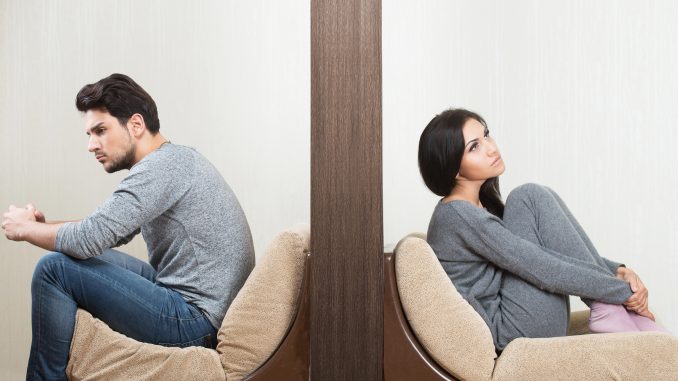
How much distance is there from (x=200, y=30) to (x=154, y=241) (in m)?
0.88

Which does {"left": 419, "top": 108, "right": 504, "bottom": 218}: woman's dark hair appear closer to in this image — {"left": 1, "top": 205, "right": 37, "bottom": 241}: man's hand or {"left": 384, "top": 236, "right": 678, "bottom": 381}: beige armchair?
{"left": 384, "top": 236, "right": 678, "bottom": 381}: beige armchair

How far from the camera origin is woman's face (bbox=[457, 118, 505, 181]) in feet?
6.79

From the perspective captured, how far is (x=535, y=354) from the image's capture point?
180 centimetres

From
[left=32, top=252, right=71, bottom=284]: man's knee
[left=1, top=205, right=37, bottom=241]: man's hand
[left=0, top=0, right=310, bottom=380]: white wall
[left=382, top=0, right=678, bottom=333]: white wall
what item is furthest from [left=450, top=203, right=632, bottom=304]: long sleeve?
[left=1, top=205, right=37, bottom=241]: man's hand

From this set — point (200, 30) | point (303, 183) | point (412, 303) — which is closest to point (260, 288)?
point (412, 303)

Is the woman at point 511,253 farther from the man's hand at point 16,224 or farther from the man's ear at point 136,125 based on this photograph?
the man's hand at point 16,224

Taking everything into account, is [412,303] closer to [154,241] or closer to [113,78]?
[154,241]

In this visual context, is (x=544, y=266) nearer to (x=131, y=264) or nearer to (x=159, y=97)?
(x=131, y=264)

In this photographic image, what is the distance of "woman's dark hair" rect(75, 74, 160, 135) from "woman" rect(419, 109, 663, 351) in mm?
799

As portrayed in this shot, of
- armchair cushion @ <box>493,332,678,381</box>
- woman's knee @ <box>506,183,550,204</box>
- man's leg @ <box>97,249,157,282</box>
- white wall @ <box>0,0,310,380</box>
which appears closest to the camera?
armchair cushion @ <box>493,332,678,381</box>

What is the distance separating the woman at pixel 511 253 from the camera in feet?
6.28

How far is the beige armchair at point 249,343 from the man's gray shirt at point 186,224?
14cm

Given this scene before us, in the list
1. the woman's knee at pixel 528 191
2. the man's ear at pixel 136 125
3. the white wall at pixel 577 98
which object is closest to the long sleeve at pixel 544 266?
the woman's knee at pixel 528 191

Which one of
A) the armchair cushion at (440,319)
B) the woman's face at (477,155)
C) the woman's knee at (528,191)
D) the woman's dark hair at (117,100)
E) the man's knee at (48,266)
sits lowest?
the armchair cushion at (440,319)
